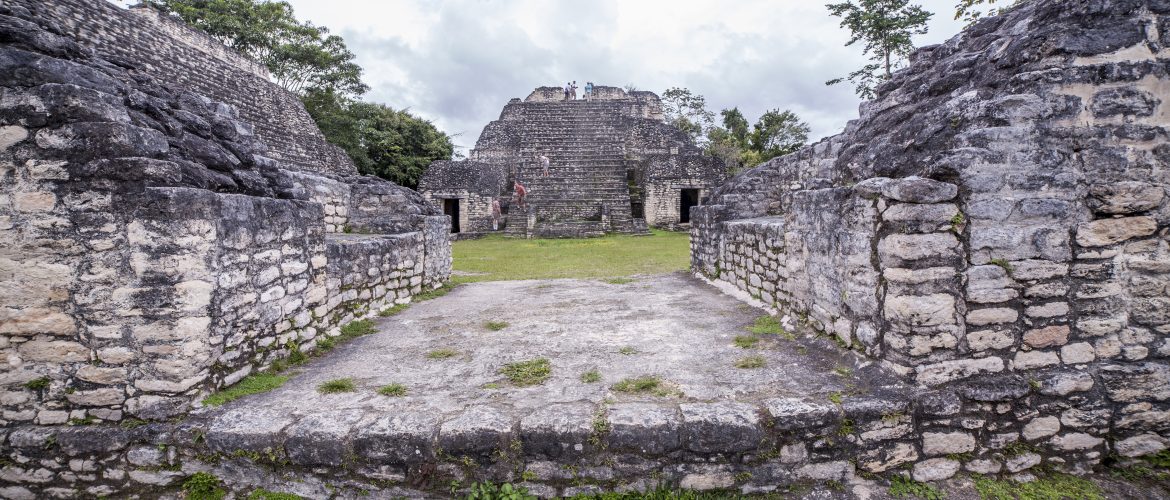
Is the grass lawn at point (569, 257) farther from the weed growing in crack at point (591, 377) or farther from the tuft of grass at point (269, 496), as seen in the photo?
the tuft of grass at point (269, 496)

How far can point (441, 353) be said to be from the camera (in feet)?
13.0

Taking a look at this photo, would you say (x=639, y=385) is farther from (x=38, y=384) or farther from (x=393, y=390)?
(x=38, y=384)

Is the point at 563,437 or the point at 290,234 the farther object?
the point at 290,234

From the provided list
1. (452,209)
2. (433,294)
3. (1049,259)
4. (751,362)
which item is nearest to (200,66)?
(452,209)

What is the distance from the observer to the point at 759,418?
2533mm

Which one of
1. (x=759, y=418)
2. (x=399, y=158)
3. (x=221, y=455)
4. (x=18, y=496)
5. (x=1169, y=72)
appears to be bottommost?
(x=18, y=496)

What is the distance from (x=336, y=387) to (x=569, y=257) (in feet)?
29.9

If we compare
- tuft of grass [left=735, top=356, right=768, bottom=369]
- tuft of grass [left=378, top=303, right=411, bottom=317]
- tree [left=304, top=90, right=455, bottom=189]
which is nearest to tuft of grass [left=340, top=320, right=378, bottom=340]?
tuft of grass [left=378, top=303, right=411, bottom=317]

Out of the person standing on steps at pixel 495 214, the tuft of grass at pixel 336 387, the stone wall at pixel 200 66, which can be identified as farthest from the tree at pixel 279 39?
the tuft of grass at pixel 336 387

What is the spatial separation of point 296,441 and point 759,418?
247cm

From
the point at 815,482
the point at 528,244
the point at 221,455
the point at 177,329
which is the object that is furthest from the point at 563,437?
the point at 528,244

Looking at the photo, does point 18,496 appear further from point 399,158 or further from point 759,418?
point 399,158

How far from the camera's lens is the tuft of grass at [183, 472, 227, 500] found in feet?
8.33

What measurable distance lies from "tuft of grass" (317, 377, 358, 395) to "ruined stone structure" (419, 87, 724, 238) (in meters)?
14.6
